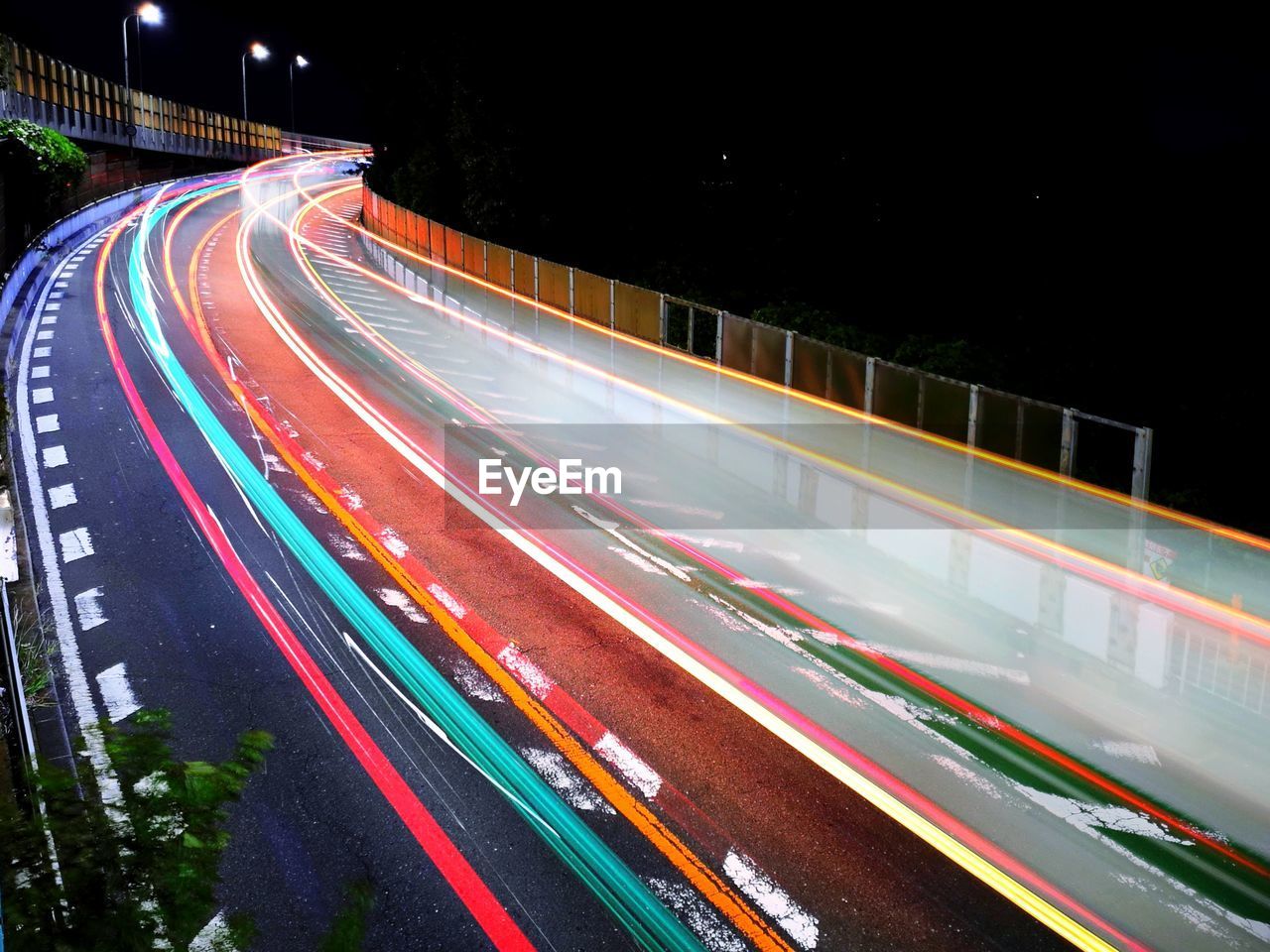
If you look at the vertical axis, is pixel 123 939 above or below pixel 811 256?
below

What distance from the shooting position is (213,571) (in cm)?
1277

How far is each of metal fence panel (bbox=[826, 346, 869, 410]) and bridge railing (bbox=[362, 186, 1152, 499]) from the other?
2cm

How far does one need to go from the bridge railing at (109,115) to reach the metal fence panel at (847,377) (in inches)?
1057

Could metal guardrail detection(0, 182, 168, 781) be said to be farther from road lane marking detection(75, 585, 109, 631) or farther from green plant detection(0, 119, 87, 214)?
green plant detection(0, 119, 87, 214)

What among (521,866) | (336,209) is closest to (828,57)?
(521,866)

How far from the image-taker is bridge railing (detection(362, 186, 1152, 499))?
1595 cm

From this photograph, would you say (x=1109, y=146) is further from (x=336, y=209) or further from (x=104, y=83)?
(x=104, y=83)

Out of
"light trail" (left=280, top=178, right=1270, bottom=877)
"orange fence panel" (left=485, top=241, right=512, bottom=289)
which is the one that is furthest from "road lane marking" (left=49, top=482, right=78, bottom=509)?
"orange fence panel" (left=485, top=241, right=512, bottom=289)

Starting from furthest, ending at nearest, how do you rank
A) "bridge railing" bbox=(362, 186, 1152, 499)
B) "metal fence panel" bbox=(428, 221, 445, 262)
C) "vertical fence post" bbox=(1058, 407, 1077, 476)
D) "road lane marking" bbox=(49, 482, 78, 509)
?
"metal fence panel" bbox=(428, 221, 445, 262)
"bridge railing" bbox=(362, 186, 1152, 499)
"vertical fence post" bbox=(1058, 407, 1077, 476)
"road lane marking" bbox=(49, 482, 78, 509)

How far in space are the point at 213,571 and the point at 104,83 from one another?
2890 inches

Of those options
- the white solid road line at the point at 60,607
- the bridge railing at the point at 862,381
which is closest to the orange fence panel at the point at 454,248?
the bridge railing at the point at 862,381

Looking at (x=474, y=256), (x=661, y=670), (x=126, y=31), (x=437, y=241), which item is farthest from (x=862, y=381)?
(x=126, y=31)

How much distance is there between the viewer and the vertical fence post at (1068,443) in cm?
1569

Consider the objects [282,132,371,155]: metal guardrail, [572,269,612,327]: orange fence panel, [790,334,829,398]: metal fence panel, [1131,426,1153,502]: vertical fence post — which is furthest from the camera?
[282,132,371,155]: metal guardrail
